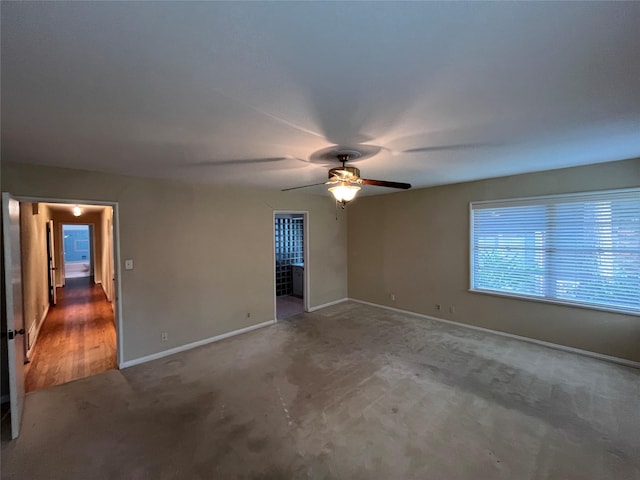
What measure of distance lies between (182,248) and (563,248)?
5.15 m

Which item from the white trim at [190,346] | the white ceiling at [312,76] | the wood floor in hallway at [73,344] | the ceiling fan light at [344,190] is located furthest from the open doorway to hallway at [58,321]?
the ceiling fan light at [344,190]

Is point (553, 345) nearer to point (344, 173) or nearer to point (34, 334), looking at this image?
point (344, 173)

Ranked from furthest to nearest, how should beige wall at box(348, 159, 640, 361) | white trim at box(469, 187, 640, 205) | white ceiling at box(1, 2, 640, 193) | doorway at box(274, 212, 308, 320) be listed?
doorway at box(274, 212, 308, 320)
beige wall at box(348, 159, 640, 361)
white trim at box(469, 187, 640, 205)
white ceiling at box(1, 2, 640, 193)

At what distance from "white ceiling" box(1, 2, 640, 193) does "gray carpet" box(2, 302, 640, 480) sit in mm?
2365

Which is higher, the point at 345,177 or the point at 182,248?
the point at 345,177

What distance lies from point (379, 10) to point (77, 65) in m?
1.32

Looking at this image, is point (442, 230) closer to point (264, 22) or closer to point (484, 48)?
point (484, 48)

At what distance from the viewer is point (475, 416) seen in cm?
239

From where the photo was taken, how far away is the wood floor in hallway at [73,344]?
321cm

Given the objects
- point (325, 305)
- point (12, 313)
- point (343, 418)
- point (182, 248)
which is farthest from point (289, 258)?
point (12, 313)

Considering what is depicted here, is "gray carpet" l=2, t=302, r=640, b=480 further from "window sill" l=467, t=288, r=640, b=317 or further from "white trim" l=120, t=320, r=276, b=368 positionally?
"window sill" l=467, t=288, r=640, b=317

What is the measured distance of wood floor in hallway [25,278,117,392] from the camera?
3.21 metres

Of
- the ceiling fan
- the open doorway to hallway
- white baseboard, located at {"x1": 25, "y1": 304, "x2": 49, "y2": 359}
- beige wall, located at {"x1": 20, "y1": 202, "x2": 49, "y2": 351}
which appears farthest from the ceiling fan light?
white baseboard, located at {"x1": 25, "y1": 304, "x2": 49, "y2": 359}

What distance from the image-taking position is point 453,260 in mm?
4645
